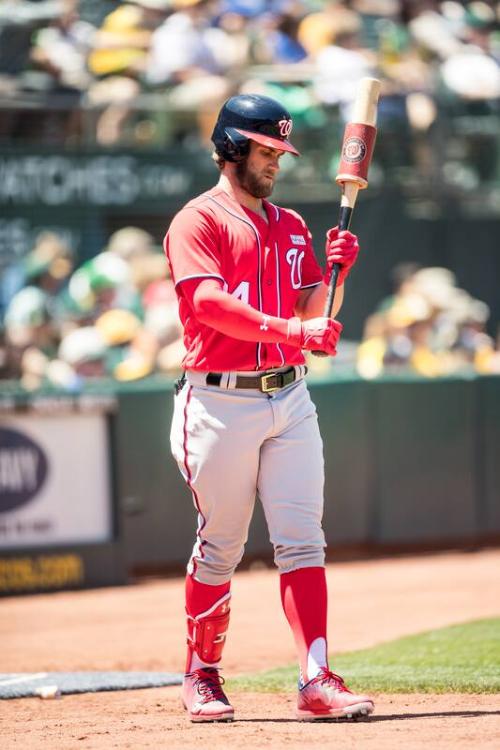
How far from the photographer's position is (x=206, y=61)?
11375mm

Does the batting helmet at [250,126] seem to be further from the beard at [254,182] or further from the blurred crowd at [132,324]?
the blurred crowd at [132,324]

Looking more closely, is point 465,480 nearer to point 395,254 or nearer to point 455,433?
point 455,433

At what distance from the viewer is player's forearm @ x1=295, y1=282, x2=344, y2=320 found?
15.4 feet

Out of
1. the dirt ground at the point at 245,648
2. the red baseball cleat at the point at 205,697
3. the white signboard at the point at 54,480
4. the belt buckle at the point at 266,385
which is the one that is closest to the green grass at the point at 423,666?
the dirt ground at the point at 245,648

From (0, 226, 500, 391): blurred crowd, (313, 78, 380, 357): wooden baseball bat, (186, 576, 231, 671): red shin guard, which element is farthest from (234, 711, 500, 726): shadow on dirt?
(0, 226, 500, 391): blurred crowd

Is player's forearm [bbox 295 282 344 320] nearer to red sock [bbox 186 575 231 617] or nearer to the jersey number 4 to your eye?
the jersey number 4

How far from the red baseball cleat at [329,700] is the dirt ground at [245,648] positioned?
0.05 m

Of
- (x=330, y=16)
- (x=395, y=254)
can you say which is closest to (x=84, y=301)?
(x=395, y=254)

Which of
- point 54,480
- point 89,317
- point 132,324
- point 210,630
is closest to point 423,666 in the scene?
point 210,630

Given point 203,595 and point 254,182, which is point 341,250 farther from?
Result: point 203,595

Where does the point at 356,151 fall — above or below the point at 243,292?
above

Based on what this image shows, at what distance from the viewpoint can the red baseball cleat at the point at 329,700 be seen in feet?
14.6

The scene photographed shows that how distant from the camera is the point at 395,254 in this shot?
11633mm

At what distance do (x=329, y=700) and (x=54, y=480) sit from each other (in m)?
4.44
